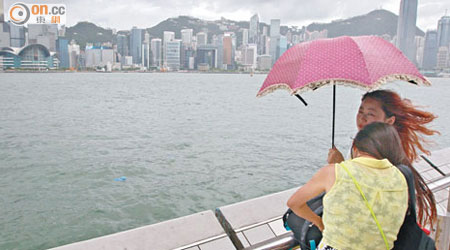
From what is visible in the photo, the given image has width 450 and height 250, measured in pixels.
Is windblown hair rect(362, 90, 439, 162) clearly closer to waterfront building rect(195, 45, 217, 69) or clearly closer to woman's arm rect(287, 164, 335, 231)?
woman's arm rect(287, 164, 335, 231)

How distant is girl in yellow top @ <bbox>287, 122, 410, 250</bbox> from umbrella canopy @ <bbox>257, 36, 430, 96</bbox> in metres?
0.37

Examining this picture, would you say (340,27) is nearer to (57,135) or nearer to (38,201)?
(57,135)

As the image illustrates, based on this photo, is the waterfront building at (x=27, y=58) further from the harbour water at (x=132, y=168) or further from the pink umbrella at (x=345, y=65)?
the pink umbrella at (x=345, y=65)

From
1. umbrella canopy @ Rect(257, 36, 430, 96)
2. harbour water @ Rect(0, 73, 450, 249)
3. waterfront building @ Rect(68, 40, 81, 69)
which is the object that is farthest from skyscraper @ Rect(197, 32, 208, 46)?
umbrella canopy @ Rect(257, 36, 430, 96)

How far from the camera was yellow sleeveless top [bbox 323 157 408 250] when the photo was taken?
1.27m

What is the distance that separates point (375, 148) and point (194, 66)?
96675mm

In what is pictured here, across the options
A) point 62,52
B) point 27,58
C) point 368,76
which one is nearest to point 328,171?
point 368,76

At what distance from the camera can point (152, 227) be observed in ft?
9.07

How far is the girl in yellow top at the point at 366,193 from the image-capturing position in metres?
1.28

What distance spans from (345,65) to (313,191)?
2.16 ft

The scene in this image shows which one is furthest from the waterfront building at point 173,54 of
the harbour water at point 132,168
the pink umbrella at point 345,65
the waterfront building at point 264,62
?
the pink umbrella at point 345,65

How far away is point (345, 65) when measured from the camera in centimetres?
173

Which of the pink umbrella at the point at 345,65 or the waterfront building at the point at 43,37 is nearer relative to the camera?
the pink umbrella at the point at 345,65

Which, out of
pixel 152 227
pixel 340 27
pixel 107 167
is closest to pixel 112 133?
pixel 107 167
